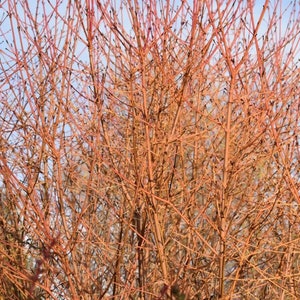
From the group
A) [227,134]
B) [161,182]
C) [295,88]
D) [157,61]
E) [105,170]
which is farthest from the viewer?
[105,170]

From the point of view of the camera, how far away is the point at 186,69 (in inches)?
175

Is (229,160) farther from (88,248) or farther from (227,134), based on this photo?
(88,248)

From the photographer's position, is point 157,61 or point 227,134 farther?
point 157,61

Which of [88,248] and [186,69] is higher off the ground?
[186,69]

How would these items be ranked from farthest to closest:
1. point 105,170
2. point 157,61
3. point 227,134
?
point 105,170 → point 157,61 → point 227,134

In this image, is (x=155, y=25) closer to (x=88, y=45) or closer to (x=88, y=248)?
(x=88, y=45)

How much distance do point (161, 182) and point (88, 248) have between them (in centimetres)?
110

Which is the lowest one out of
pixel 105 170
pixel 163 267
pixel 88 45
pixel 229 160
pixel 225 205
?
pixel 163 267

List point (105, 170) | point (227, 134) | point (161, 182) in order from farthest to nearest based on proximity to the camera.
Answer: point (105, 170) < point (161, 182) < point (227, 134)

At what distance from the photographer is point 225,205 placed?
4266 mm

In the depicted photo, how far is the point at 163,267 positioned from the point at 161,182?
650 mm

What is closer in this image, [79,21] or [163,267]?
[163,267]

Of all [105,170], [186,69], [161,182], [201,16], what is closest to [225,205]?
[161,182]

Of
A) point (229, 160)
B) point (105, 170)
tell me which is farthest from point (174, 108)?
point (229, 160)
